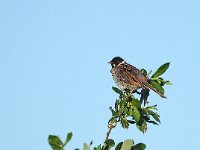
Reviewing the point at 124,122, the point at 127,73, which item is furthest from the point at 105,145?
the point at 127,73

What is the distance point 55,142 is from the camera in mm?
4172

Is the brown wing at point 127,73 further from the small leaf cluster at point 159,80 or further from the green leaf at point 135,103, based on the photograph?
the green leaf at point 135,103

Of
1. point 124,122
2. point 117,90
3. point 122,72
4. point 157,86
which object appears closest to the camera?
point 124,122

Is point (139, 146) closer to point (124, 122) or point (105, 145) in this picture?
point (105, 145)

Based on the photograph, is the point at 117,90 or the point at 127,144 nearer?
the point at 127,144

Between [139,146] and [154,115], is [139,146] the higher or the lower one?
the lower one

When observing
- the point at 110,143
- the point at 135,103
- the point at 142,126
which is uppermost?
the point at 135,103

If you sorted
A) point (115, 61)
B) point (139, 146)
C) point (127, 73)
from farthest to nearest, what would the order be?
1. point (115, 61)
2. point (127, 73)
3. point (139, 146)

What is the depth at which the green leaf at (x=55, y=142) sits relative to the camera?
13.6 feet

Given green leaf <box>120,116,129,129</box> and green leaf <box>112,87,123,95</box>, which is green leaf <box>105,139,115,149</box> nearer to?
green leaf <box>120,116,129,129</box>

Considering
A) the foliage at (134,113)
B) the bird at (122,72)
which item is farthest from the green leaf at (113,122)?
the bird at (122,72)

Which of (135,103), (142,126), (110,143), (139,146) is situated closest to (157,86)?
(135,103)

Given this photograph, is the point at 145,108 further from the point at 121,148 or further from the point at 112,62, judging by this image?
the point at 112,62

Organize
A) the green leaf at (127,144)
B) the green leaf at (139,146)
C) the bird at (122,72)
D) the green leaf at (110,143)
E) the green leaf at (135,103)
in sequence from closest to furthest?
the green leaf at (127,144) < the green leaf at (110,143) < the green leaf at (139,146) < the green leaf at (135,103) < the bird at (122,72)
